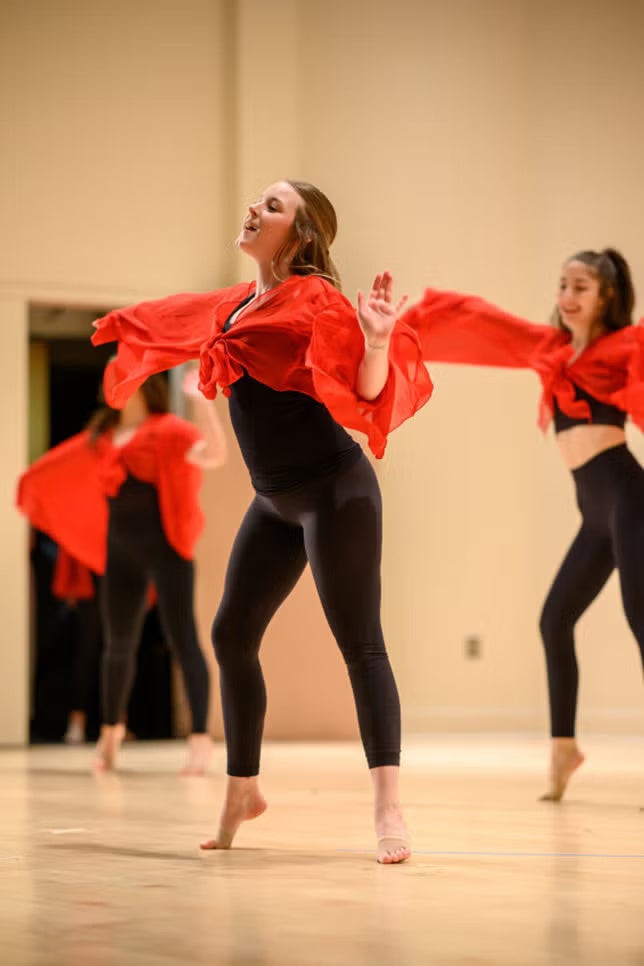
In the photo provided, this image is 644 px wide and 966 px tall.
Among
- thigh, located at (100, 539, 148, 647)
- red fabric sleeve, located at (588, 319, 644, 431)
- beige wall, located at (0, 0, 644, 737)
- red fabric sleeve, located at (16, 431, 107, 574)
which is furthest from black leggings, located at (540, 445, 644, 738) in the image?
beige wall, located at (0, 0, 644, 737)

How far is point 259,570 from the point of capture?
9.14 feet

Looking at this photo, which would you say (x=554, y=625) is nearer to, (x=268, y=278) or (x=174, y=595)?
(x=268, y=278)

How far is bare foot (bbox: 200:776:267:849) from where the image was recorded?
9.32ft

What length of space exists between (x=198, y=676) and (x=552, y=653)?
1.74m

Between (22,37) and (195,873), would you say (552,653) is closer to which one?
(195,873)

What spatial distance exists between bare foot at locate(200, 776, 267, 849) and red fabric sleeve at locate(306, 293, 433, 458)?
702 millimetres

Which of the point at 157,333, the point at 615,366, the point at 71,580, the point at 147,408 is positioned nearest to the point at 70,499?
the point at 147,408

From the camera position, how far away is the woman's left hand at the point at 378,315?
2.58 m

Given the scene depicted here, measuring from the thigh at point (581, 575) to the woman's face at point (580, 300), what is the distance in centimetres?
57

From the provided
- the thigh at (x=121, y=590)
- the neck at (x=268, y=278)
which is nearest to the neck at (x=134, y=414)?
the thigh at (x=121, y=590)

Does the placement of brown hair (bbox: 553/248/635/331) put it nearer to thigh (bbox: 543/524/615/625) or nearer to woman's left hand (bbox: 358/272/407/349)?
thigh (bbox: 543/524/615/625)

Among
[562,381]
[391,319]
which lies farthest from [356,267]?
[391,319]

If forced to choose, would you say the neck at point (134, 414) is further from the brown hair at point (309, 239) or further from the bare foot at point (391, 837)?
the bare foot at point (391, 837)

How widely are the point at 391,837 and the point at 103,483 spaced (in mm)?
3085
